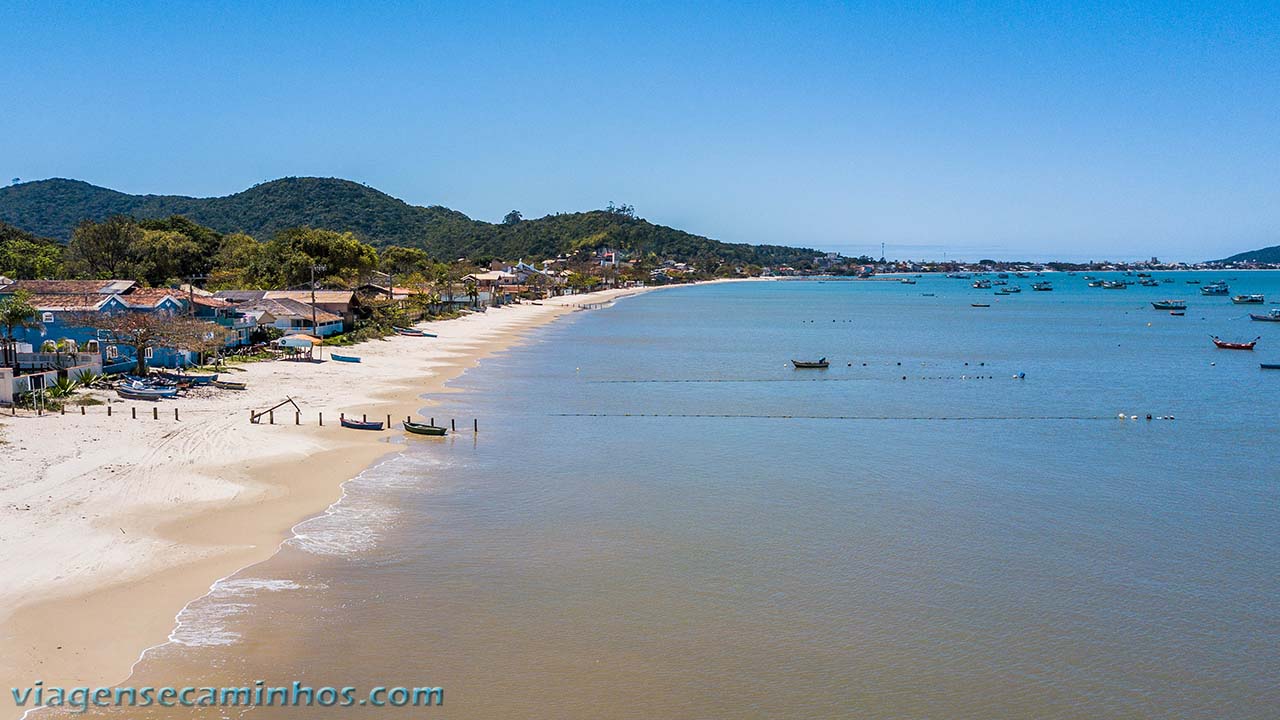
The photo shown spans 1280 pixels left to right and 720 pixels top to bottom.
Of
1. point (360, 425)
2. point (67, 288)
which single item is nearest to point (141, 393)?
point (360, 425)

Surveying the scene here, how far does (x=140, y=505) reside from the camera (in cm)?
2114

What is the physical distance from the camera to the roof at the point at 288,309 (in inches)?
2228

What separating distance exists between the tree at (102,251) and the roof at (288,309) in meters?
17.2

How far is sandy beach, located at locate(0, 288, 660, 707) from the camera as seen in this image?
14750mm

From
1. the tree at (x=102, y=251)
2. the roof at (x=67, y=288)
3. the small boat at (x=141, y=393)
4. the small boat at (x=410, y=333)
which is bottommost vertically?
the small boat at (x=410, y=333)

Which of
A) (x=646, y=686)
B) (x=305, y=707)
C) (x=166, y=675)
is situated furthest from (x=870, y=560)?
(x=166, y=675)

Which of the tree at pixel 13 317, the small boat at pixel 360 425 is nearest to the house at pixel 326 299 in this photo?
the tree at pixel 13 317

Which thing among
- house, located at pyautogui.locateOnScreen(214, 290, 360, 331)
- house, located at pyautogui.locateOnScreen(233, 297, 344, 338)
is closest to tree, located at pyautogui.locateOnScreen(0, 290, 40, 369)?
house, located at pyautogui.locateOnScreen(233, 297, 344, 338)

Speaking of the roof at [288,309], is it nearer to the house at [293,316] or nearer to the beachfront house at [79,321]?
the house at [293,316]

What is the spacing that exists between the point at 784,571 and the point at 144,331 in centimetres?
2757

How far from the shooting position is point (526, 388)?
4459 centimetres

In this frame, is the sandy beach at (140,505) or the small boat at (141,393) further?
the small boat at (141,393)

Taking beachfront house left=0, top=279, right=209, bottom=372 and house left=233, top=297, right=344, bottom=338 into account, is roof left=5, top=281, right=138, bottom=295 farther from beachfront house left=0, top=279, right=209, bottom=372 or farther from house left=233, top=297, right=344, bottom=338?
house left=233, top=297, right=344, bottom=338

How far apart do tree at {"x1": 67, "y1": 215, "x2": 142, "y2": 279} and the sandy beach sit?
40.2 metres
